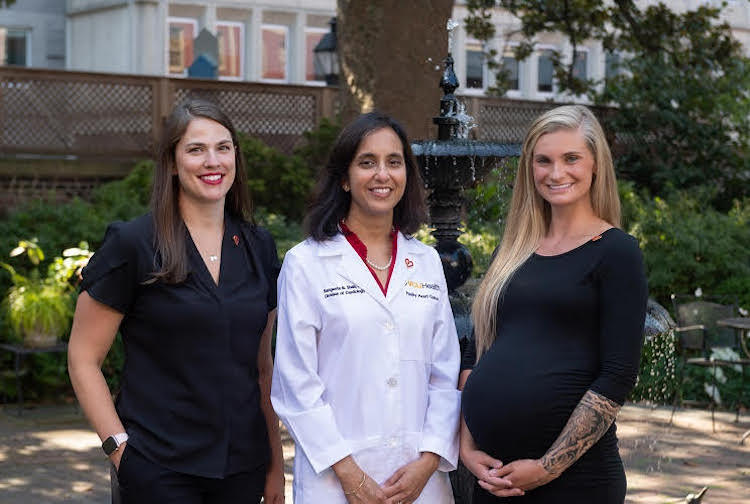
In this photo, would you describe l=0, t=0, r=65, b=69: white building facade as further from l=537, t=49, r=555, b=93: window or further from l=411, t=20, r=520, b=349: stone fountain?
l=411, t=20, r=520, b=349: stone fountain

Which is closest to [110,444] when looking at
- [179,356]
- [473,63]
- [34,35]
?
[179,356]

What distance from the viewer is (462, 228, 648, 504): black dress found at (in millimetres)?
3432

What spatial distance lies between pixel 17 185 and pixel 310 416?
42.3 feet

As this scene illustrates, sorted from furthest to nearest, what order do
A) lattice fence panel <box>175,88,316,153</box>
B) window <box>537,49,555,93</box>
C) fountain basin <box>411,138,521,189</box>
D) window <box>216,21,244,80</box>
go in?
1. window <box>537,49,555,93</box>
2. window <box>216,21,244,80</box>
3. lattice fence panel <box>175,88,316,153</box>
4. fountain basin <box>411,138,521,189</box>

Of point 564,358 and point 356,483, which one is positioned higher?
point 564,358

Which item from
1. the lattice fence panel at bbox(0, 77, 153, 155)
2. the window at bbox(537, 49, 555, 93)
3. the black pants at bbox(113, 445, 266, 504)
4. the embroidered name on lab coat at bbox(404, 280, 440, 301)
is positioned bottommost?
the black pants at bbox(113, 445, 266, 504)

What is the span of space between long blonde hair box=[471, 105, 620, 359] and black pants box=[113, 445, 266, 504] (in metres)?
0.87

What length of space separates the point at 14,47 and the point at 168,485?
25122mm

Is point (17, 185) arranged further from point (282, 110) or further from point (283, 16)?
point (283, 16)

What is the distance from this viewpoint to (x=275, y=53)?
28.9 metres

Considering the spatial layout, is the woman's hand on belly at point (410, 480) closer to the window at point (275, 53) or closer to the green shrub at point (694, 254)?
the green shrub at point (694, 254)

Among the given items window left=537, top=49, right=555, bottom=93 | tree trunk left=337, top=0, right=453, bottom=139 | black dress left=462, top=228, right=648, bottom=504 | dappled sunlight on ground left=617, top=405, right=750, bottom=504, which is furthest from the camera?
window left=537, top=49, right=555, bottom=93

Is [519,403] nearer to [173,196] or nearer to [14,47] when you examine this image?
[173,196]

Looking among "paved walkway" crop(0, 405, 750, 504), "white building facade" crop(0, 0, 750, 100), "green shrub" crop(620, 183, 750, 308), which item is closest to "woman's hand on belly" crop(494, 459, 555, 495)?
"paved walkway" crop(0, 405, 750, 504)
